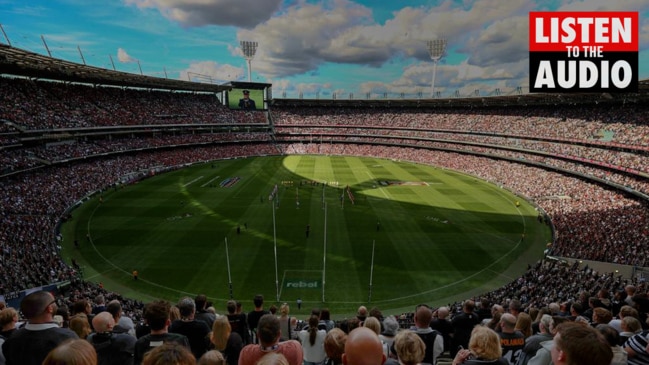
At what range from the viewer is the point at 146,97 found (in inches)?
3487

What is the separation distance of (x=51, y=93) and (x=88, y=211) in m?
34.7

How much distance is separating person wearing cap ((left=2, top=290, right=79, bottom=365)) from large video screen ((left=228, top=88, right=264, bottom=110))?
4400 inches

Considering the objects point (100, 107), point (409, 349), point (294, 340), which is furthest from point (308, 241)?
point (100, 107)

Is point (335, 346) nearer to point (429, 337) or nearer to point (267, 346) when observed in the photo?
point (267, 346)

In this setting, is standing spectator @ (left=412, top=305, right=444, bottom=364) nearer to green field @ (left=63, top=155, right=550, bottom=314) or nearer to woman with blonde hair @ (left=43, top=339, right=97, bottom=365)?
woman with blonde hair @ (left=43, top=339, right=97, bottom=365)

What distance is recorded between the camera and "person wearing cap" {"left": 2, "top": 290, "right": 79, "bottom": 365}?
5.21 m

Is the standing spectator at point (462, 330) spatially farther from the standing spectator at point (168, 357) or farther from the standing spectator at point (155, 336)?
the standing spectator at point (168, 357)

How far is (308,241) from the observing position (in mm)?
35781

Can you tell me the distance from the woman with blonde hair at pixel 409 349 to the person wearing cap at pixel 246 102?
11352 cm

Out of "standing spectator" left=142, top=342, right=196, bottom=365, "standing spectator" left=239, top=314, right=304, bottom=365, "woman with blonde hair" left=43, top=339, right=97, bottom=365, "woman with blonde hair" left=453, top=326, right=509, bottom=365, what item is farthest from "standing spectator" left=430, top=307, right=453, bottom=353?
"woman with blonde hair" left=43, top=339, right=97, bottom=365

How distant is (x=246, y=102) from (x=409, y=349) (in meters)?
114

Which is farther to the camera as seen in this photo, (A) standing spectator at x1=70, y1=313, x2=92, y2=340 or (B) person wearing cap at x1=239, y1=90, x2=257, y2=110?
(B) person wearing cap at x1=239, y1=90, x2=257, y2=110

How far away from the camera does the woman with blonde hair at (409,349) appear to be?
4473mm

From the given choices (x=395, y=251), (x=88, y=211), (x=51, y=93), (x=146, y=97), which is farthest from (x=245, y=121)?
(x=395, y=251)
